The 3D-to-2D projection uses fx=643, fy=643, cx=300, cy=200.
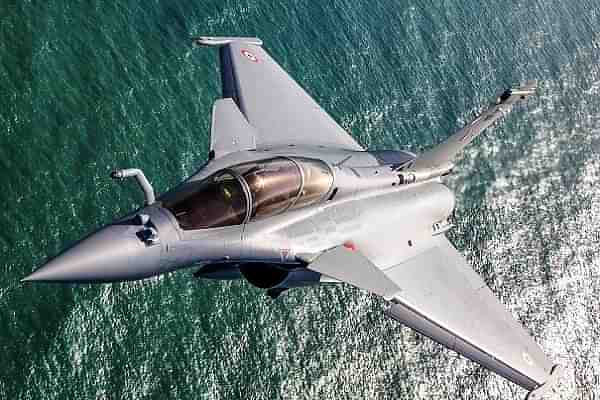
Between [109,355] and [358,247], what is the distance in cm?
1455

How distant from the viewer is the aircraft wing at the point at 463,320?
25.8 meters

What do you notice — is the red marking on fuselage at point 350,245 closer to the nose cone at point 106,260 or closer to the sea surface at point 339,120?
the nose cone at point 106,260

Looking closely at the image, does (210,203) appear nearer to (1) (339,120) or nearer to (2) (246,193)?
(2) (246,193)

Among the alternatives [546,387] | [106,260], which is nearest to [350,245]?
[546,387]

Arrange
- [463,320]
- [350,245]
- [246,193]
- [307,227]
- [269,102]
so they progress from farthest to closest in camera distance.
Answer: [269,102] < [463,320] < [350,245] < [307,227] < [246,193]

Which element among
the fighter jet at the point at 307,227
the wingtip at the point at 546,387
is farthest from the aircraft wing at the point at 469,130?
the wingtip at the point at 546,387

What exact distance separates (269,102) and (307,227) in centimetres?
1023

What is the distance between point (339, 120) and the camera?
45500 millimetres

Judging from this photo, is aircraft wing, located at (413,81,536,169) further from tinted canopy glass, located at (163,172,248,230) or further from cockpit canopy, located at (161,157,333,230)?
tinted canopy glass, located at (163,172,248,230)

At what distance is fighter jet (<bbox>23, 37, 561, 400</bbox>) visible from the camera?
20.0 m

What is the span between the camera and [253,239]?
2222cm

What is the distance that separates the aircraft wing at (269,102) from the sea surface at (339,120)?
853 centimetres

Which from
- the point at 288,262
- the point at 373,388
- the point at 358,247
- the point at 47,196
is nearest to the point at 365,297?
the point at 373,388

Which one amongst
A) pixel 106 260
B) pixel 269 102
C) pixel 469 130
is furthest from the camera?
pixel 269 102
